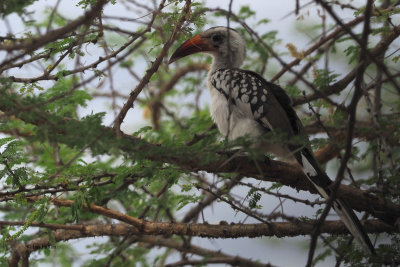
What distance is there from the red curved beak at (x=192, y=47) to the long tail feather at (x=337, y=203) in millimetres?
1361

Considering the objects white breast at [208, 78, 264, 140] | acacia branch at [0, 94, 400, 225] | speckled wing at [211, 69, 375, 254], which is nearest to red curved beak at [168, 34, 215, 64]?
speckled wing at [211, 69, 375, 254]

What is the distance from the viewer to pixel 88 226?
3.07m

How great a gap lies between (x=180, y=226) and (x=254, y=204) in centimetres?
56

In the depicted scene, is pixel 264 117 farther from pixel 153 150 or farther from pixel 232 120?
pixel 153 150

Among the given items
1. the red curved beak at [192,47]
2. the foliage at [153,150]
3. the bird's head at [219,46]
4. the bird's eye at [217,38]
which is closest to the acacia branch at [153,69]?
the foliage at [153,150]

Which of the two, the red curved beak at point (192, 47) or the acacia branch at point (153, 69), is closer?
the acacia branch at point (153, 69)

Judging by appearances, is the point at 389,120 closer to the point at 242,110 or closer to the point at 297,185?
the point at 297,185

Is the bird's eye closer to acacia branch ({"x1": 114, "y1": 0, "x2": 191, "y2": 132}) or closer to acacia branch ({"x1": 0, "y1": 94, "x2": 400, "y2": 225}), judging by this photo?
acacia branch ({"x1": 114, "y1": 0, "x2": 191, "y2": 132})

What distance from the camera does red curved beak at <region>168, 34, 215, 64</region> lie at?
3656 mm

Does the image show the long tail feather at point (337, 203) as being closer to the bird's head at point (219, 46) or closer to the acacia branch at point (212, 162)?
the acacia branch at point (212, 162)

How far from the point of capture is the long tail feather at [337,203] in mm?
2518

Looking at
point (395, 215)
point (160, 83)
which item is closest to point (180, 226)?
point (395, 215)

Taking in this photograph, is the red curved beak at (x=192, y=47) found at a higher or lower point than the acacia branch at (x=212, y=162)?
higher

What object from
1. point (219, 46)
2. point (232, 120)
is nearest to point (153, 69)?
point (232, 120)
